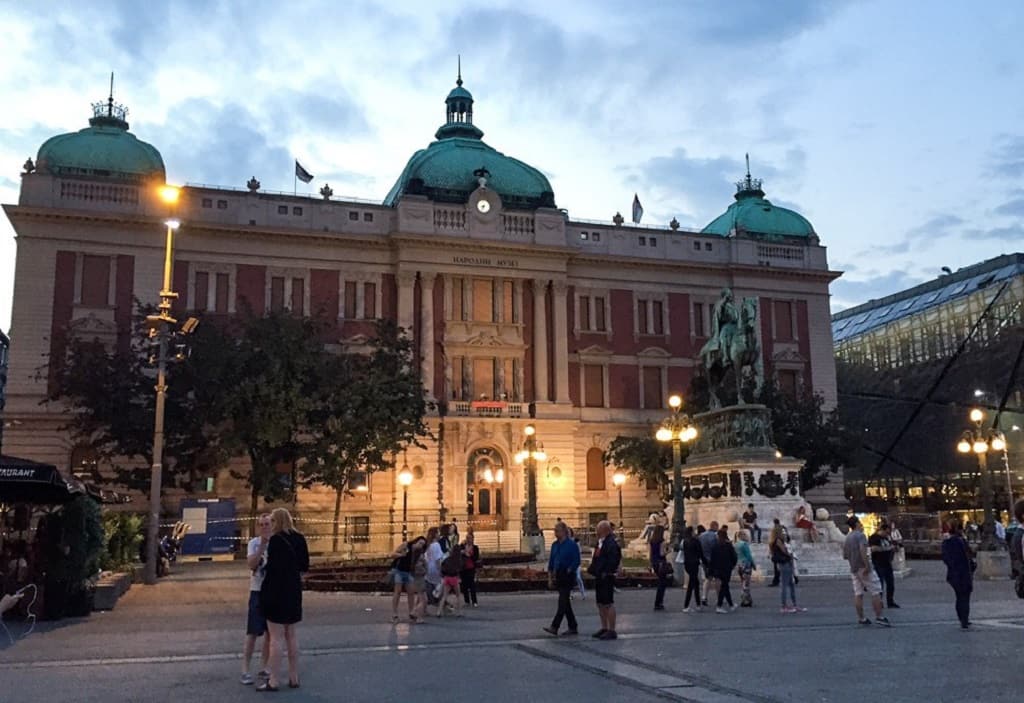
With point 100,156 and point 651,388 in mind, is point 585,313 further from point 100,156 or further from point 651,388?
point 100,156

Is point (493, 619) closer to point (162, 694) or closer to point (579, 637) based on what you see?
point (579, 637)

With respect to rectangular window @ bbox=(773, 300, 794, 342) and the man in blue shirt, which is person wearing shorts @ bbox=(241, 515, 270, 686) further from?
rectangular window @ bbox=(773, 300, 794, 342)

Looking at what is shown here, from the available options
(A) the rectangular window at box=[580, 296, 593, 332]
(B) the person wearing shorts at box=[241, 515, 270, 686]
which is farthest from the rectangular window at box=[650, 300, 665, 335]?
(B) the person wearing shorts at box=[241, 515, 270, 686]

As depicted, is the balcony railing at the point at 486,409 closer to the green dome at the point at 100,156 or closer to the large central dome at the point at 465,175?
the large central dome at the point at 465,175

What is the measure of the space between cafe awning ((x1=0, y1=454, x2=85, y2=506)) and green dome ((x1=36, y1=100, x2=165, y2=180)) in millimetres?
34566

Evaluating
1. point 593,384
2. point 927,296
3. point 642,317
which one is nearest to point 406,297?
point 593,384

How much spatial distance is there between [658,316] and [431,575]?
39.8m

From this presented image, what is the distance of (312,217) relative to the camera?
50625 mm

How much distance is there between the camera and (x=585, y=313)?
54.5m

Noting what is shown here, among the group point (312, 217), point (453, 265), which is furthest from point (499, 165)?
point (312, 217)

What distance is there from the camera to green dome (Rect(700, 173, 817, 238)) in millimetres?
60750

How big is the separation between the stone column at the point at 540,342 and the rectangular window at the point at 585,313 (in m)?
2.45

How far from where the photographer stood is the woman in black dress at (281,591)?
9844mm

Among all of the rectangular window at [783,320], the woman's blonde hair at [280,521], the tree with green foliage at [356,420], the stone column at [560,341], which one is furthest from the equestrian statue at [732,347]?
the rectangular window at [783,320]
